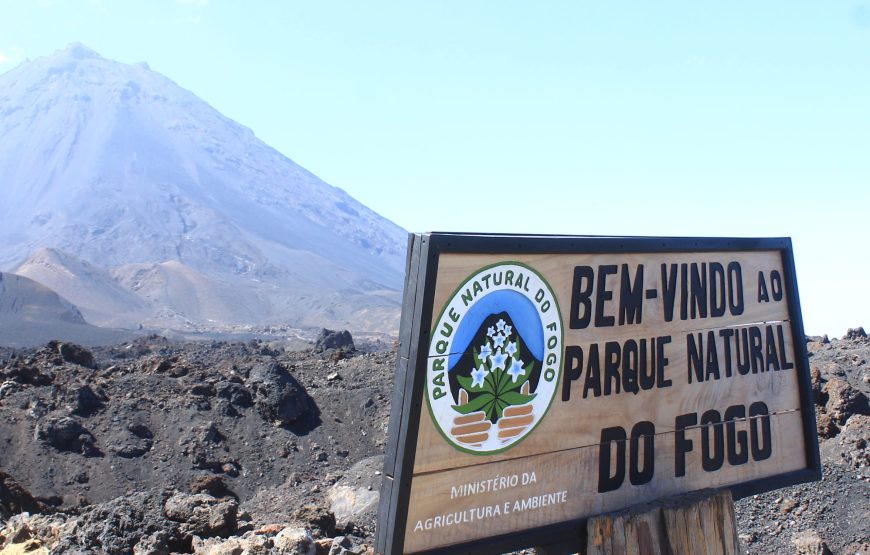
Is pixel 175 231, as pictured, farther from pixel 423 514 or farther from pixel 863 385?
pixel 423 514

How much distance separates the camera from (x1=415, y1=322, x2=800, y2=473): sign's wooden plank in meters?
3.02

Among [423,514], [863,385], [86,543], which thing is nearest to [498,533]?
[423,514]

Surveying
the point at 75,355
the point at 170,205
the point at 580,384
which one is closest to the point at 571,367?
the point at 580,384

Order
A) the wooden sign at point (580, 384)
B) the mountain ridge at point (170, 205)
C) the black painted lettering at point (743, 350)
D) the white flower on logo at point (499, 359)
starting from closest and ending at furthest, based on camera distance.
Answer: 1. the wooden sign at point (580, 384)
2. the white flower on logo at point (499, 359)
3. the black painted lettering at point (743, 350)
4. the mountain ridge at point (170, 205)

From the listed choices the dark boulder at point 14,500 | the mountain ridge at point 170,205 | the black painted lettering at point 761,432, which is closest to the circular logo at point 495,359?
the black painted lettering at point 761,432

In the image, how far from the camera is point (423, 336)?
9.50 ft

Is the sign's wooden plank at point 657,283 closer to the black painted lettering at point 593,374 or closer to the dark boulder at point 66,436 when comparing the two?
the black painted lettering at point 593,374

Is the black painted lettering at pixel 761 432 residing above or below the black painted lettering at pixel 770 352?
below

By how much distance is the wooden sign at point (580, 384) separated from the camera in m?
2.95

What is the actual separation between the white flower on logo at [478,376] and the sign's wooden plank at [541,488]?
0.29 meters

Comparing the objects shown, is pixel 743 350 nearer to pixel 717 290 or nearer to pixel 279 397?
pixel 717 290

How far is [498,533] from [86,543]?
3.80 metres

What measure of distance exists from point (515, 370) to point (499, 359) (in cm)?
8

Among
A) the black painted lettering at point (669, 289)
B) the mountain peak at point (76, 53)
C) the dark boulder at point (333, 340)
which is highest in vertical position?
the mountain peak at point (76, 53)
